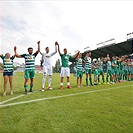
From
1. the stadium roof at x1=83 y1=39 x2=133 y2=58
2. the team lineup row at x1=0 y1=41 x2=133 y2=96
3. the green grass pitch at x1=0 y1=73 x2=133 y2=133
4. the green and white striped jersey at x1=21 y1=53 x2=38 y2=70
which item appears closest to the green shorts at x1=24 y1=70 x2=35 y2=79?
the team lineup row at x1=0 y1=41 x2=133 y2=96

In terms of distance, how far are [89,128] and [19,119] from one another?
145 centimetres

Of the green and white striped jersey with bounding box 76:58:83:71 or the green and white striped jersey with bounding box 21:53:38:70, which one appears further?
→ the green and white striped jersey with bounding box 76:58:83:71

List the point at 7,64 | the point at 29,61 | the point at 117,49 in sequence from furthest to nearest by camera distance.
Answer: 1. the point at 117,49
2. the point at 29,61
3. the point at 7,64

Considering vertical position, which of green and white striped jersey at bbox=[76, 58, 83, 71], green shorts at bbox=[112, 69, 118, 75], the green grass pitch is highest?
green and white striped jersey at bbox=[76, 58, 83, 71]

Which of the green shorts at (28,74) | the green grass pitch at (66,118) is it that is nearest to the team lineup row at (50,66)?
the green shorts at (28,74)

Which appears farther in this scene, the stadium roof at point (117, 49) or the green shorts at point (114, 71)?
the stadium roof at point (117, 49)

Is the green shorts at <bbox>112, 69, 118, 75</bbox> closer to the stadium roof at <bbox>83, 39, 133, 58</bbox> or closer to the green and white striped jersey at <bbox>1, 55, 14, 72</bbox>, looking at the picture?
the green and white striped jersey at <bbox>1, 55, 14, 72</bbox>

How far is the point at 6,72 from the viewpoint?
20.8ft

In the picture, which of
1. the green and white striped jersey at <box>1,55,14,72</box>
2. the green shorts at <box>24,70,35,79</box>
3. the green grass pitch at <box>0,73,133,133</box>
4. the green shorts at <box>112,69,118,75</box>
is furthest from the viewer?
the green shorts at <box>112,69,118,75</box>

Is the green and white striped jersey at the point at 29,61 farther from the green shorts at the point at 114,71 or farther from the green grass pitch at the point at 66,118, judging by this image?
the green shorts at the point at 114,71

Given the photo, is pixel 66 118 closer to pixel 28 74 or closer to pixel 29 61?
pixel 28 74

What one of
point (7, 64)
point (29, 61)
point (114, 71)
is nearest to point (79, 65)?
point (29, 61)

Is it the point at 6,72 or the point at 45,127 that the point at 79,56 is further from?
the point at 45,127

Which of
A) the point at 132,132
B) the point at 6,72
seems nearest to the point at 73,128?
the point at 132,132
